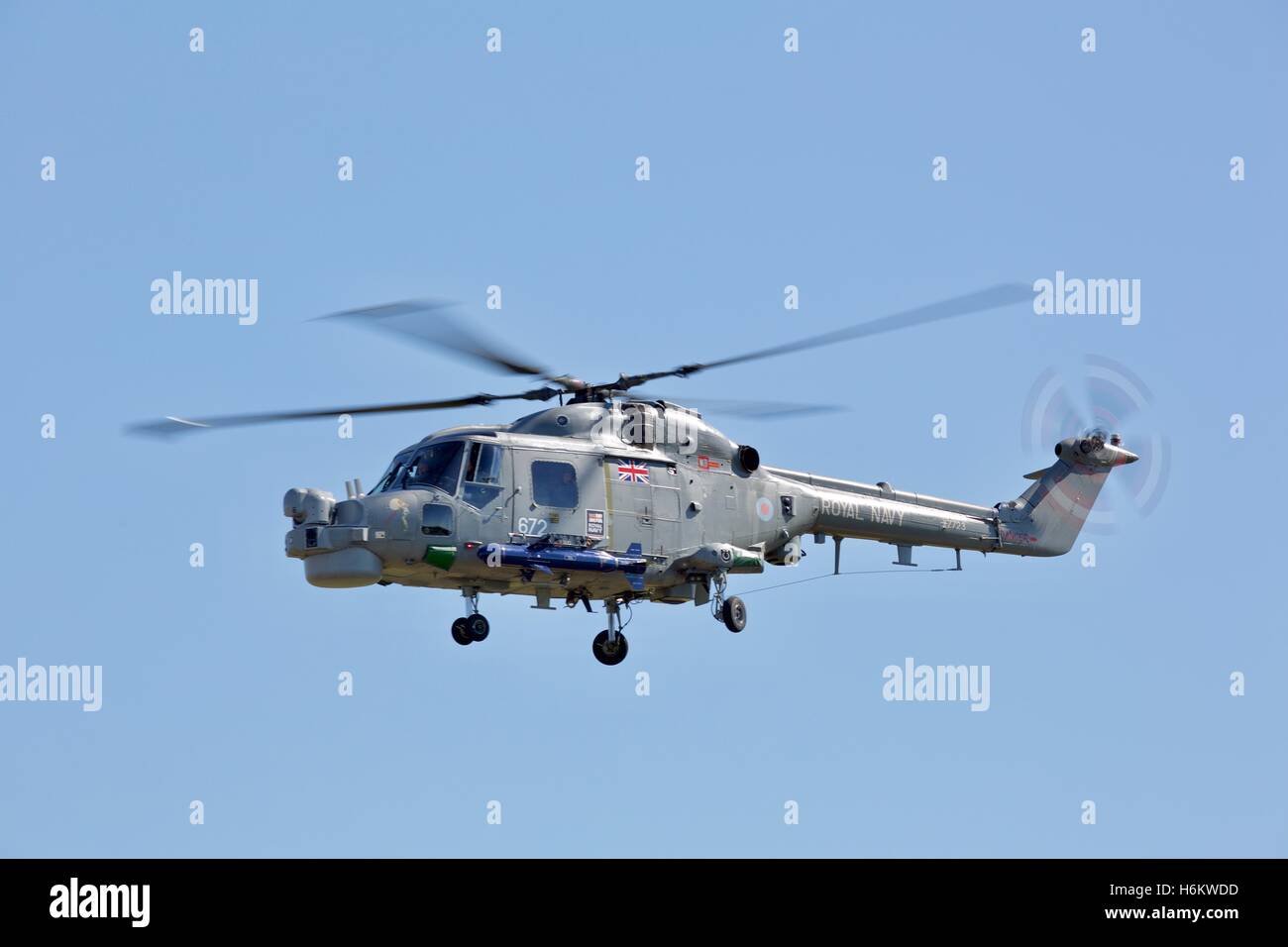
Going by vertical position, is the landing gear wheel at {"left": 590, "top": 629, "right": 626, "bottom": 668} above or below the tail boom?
below

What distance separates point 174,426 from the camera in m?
33.1

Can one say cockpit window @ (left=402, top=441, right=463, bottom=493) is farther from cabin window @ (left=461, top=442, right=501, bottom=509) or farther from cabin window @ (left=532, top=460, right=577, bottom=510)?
cabin window @ (left=532, top=460, right=577, bottom=510)

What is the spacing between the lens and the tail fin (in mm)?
42906

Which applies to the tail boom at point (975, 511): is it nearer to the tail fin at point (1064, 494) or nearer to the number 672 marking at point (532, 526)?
the tail fin at point (1064, 494)

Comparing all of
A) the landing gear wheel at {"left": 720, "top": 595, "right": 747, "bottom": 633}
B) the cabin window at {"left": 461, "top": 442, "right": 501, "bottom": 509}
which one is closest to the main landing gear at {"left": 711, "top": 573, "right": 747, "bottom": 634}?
the landing gear wheel at {"left": 720, "top": 595, "right": 747, "bottom": 633}

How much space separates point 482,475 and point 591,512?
83.7 inches

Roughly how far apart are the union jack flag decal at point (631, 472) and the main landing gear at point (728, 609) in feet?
7.58

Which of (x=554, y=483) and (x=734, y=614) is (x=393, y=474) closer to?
(x=554, y=483)

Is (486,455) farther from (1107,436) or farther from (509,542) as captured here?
(1107,436)

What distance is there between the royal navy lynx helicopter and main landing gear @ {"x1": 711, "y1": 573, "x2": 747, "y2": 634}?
25 millimetres

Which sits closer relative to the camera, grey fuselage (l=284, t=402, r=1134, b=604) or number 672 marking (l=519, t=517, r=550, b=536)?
grey fuselage (l=284, t=402, r=1134, b=604)

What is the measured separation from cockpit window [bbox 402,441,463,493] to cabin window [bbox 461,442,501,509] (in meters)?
0.20

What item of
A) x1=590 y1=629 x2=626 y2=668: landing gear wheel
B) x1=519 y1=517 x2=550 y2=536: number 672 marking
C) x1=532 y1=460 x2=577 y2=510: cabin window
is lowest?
x1=590 y1=629 x2=626 y2=668: landing gear wheel
